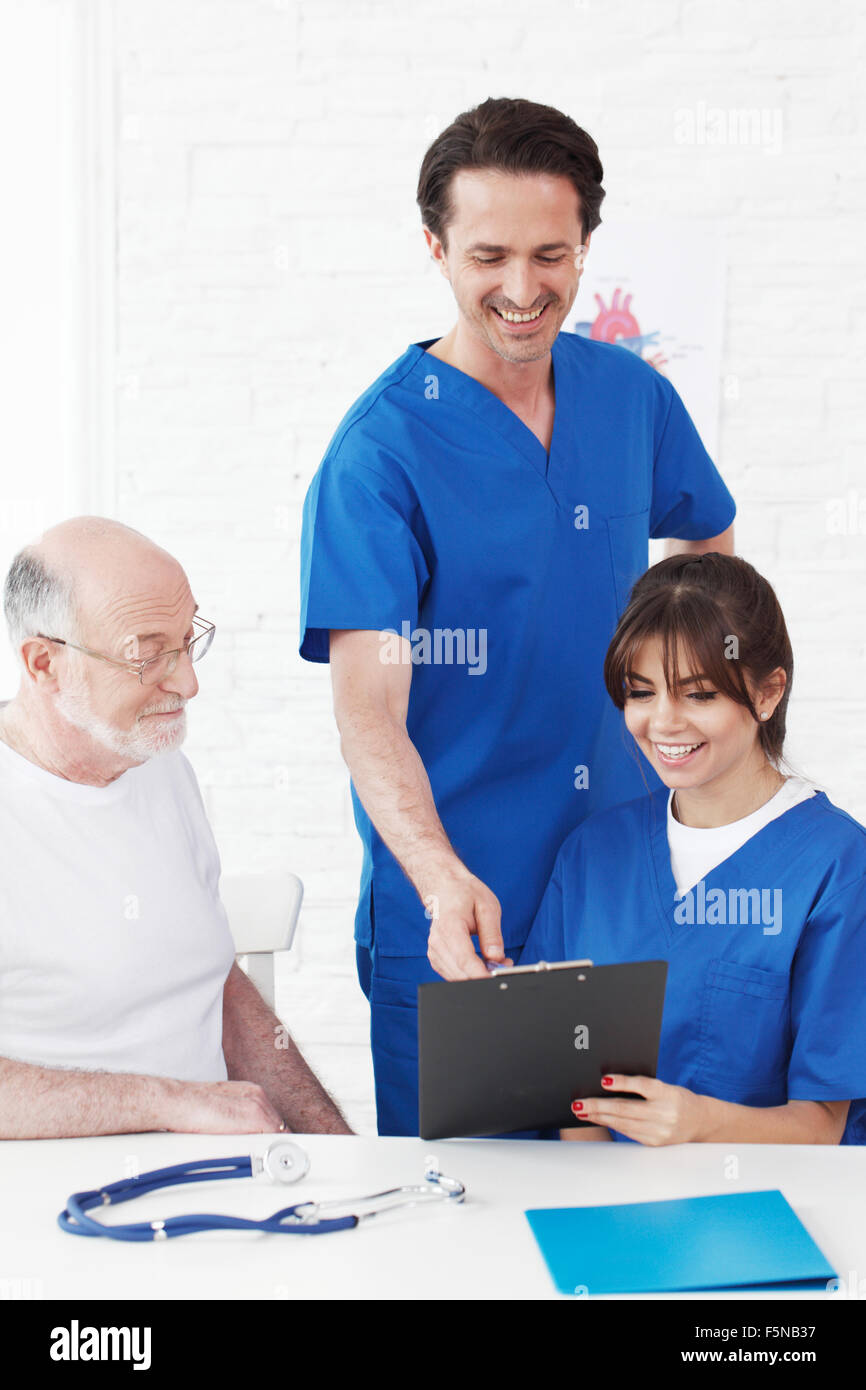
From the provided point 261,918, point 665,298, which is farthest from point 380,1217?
point 665,298

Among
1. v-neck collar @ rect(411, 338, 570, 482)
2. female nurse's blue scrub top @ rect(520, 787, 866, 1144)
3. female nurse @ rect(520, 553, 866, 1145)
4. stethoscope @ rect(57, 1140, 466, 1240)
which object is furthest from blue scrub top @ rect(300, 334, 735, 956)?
stethoscope @ rect(57, 1140, 466, 1240)

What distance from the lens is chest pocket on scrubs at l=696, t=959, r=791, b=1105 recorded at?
1.32 metres

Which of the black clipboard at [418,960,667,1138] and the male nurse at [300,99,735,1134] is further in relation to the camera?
the male nurse at [300,99,735,1134]

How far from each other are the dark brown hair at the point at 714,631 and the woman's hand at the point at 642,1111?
0.43 meters

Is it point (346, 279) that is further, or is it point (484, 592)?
point (346, 279)

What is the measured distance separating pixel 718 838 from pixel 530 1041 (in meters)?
0.42

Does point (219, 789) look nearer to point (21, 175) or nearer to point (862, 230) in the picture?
point (21, 175)

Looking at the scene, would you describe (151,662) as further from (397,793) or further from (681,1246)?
(681,1246)

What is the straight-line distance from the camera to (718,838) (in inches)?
56.0

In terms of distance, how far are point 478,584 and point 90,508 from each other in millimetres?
1188

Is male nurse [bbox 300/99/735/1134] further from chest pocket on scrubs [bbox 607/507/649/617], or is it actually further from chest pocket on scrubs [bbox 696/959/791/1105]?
chest pocket on scrubs [bbox 696/959/791/1105]

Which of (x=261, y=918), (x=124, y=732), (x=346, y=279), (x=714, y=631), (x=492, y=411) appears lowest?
(x=261, y=918)
